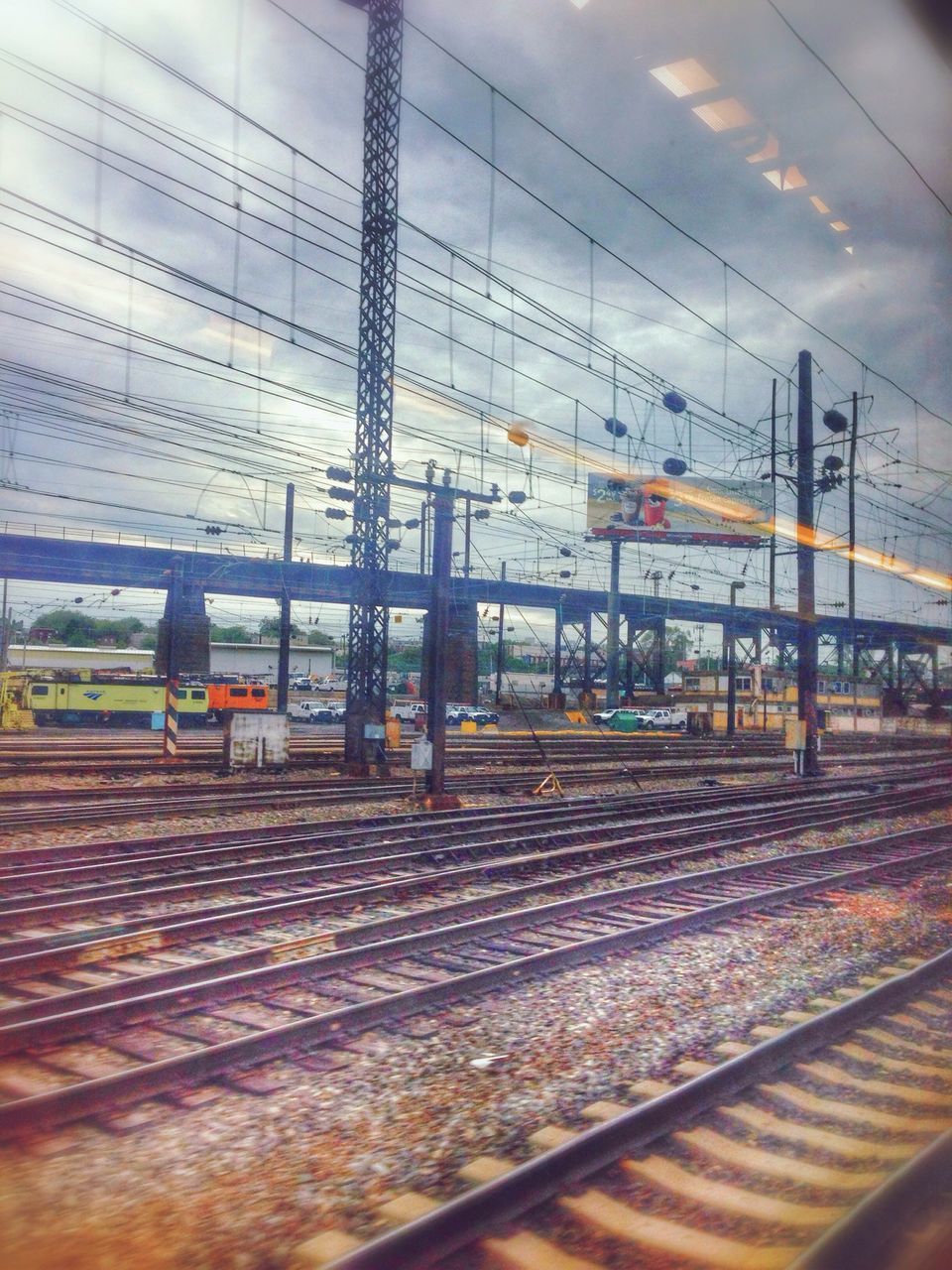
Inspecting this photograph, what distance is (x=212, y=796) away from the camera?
57.2 ft

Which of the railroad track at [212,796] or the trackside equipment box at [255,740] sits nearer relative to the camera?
the railroad track at [212,796]

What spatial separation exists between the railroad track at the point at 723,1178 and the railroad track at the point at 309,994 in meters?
1.61

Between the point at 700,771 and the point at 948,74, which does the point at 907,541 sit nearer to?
the point at 700,771

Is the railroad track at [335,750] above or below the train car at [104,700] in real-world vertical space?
below

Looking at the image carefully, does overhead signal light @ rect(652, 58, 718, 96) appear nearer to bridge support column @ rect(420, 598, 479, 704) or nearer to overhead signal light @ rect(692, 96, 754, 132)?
overhead signal light @ rect(692, 96, 754, 132)

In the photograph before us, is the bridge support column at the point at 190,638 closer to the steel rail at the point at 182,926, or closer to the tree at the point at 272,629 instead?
the tree at the point at 272,629

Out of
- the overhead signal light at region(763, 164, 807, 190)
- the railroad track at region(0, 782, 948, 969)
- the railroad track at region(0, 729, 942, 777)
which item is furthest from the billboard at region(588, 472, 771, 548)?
the overhead signal light at region(763, 164, 807, 190)

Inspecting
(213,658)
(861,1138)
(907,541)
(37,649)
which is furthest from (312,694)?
(861,1138)

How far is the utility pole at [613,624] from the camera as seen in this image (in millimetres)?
55594

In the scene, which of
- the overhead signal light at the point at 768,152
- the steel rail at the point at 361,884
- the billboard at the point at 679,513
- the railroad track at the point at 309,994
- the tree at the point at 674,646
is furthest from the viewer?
the tree at the point at 674,646

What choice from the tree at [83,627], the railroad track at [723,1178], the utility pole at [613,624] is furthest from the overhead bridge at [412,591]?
the tree at [83,627]

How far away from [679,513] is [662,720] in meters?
14.1

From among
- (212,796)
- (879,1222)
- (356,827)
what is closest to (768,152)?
(879,1222)

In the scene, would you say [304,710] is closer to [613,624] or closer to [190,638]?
[190,638]
